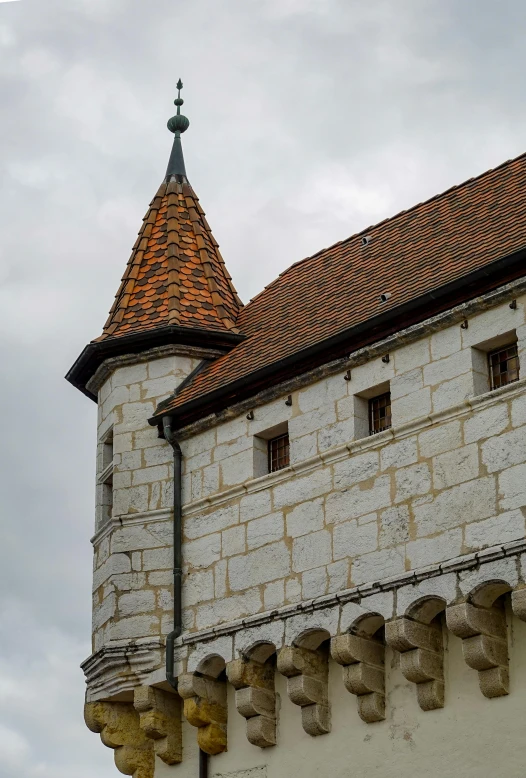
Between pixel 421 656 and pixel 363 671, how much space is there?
71 centimetres

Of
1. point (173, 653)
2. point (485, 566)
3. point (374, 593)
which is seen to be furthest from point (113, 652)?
point (485, 566)

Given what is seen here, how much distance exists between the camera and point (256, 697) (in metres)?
17.2

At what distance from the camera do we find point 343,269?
20.5 metres

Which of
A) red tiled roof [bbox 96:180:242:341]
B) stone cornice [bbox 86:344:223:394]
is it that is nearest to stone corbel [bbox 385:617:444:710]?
stone cornice [bbox 86:344:223:394]

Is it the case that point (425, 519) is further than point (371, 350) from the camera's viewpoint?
No

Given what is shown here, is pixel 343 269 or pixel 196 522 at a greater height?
pixel 343 269

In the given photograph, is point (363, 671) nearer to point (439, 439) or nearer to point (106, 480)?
point (439, 439)

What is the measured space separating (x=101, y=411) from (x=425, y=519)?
5.72m

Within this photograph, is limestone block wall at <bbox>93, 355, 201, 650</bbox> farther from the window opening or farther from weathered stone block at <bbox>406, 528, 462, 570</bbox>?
weathered stone block at <bbox>406, 528, 462, 570</bbox>

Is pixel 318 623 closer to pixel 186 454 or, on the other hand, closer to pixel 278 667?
pixel 278 667

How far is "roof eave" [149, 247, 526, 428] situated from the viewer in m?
16.2

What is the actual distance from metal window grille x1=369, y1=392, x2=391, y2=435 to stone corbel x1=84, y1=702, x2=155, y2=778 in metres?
4.24

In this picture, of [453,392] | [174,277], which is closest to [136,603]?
[174,277]

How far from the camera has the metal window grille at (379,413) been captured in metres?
17.2
